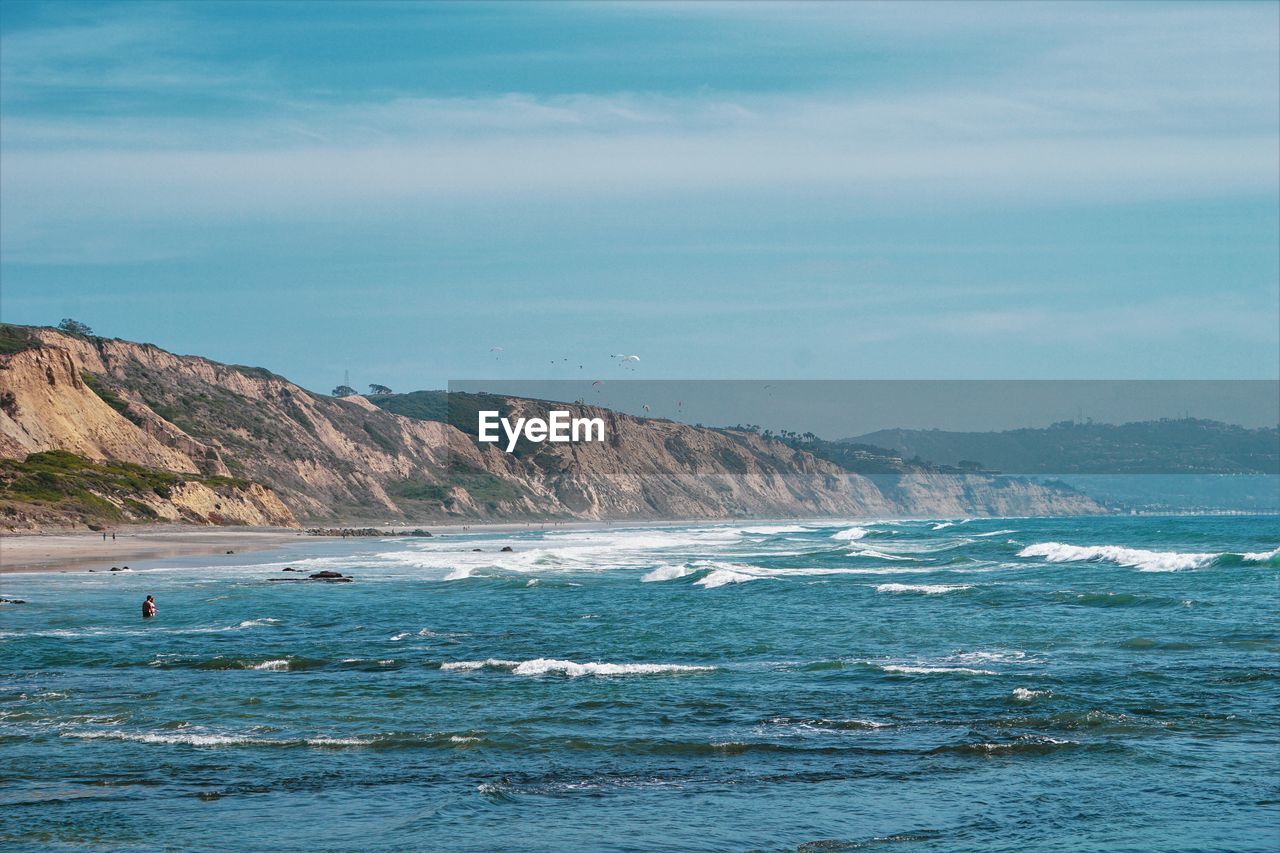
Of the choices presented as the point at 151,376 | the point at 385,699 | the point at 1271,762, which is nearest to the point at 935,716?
the point at 1271,762

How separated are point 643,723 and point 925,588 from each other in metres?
27.8

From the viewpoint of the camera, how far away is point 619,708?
21859 millimetres

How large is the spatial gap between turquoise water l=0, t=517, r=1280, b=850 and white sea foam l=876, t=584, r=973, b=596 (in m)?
2.85

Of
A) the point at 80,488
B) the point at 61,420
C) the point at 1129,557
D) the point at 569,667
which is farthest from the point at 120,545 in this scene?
the point at 1129,557

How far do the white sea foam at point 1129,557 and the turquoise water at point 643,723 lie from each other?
48.8ft

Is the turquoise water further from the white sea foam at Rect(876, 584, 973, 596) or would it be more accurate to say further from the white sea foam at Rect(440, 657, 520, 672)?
the white sea foam at Rect(876, 584, 973, 596)

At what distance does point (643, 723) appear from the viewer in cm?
2053

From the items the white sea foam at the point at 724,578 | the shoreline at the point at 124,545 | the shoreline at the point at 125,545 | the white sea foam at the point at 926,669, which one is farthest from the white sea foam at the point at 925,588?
the shoreline at the point at 125,545

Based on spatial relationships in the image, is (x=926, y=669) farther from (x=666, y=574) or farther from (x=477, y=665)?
(x=666, y=574)

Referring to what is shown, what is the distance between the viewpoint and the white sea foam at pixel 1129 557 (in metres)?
56.4

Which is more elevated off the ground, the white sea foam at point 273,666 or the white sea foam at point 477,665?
the white sea foam at point 273,666

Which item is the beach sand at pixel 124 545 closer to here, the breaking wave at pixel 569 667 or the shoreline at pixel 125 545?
the shoreline at pixel 125 545

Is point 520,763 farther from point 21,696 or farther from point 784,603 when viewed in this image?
point 784,603

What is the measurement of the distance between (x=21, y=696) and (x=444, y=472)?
555 feet
